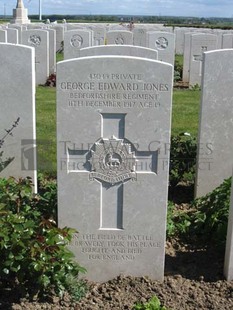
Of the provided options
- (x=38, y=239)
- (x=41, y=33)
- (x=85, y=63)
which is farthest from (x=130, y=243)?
(x=41, y=33)

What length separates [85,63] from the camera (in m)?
3.36

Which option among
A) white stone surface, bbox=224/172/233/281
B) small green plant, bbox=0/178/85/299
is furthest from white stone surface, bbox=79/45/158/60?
white stone surface, bbox=224/172/233/281

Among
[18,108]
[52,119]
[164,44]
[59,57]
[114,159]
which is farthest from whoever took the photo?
[59,57]

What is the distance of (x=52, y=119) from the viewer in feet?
29.4

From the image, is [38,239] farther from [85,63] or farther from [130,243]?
[85,63]

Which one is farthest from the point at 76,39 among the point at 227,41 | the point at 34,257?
the point at 34,257

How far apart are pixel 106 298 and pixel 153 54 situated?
11.6 feet

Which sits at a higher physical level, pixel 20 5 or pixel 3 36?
pixel 20 5

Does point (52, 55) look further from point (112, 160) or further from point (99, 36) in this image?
point (112, 160)

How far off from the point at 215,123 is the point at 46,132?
139 inches

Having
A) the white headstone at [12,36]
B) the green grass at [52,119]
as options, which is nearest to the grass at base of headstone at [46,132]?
the green grass at [52,119]

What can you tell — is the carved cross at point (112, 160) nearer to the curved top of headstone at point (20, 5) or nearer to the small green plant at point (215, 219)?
the small green plant at point (215, 219)

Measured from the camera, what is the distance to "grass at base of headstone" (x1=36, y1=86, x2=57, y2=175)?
645 cm

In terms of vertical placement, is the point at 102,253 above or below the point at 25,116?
below
